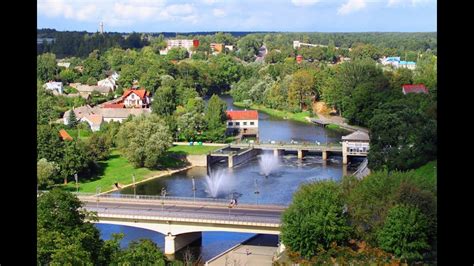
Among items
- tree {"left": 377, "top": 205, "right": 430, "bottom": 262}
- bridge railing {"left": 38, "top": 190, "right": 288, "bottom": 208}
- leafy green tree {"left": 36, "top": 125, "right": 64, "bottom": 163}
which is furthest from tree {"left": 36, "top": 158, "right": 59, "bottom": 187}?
tree {"left": 377, "top": 205, "right": 430, "bottom": 262}

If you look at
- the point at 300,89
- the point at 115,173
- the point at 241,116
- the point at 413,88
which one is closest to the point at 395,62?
the point at 300,89

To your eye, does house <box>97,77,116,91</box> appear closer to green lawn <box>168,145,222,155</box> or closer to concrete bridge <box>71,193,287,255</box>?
green lawn <box>168,145,222,155</box>

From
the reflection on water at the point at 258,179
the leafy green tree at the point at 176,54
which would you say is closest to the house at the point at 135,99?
the reflection on water at the point at 258,179

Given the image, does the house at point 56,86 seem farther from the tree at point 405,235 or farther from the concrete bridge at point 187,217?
the tree at point 405,235

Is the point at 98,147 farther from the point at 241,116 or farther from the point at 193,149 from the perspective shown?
the point at 241,116

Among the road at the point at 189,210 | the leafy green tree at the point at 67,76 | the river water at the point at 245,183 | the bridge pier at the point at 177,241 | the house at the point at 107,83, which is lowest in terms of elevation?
the bridge pier at the point at 177,241

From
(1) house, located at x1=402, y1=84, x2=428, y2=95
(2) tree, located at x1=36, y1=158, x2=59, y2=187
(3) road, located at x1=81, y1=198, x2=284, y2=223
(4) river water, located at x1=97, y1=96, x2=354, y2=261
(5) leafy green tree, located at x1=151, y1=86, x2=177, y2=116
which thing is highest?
(1) house, located at x1=402, y1=84, x2=428, y2=95
